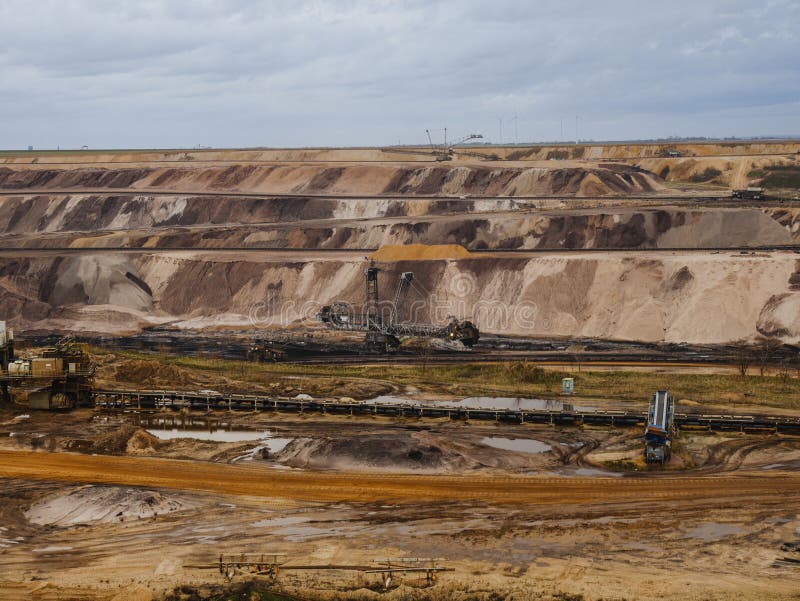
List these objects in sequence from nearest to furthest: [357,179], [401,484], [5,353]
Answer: [401,484] < [5,353] < [357,179]

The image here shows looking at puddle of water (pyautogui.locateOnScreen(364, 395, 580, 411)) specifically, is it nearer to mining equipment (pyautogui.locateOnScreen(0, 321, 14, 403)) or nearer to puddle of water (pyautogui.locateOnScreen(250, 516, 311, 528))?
puddle of water (pyautogui.locateOnScreen(250, 516, 311, 528))

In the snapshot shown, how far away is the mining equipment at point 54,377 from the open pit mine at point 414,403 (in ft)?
0.55

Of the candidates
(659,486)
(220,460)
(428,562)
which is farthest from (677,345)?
(428,562)

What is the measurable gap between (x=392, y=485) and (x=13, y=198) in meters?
133

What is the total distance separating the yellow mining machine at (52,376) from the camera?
2457 inches

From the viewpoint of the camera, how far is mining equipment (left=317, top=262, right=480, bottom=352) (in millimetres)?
85312

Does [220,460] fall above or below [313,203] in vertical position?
below

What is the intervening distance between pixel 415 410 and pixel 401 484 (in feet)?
43.3

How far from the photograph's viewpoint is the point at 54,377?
62500 mm

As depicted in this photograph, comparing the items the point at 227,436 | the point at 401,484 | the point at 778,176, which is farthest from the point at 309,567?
the point at 778,176

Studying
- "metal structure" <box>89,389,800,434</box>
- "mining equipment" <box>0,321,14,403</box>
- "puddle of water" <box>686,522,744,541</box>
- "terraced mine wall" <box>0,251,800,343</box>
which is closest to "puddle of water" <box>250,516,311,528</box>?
"puddle of water" <box>686,522,744,541</box>

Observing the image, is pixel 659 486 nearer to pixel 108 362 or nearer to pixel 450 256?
pixel 108 362

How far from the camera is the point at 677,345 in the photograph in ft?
277

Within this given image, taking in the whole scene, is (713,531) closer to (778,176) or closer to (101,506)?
(101,506)
